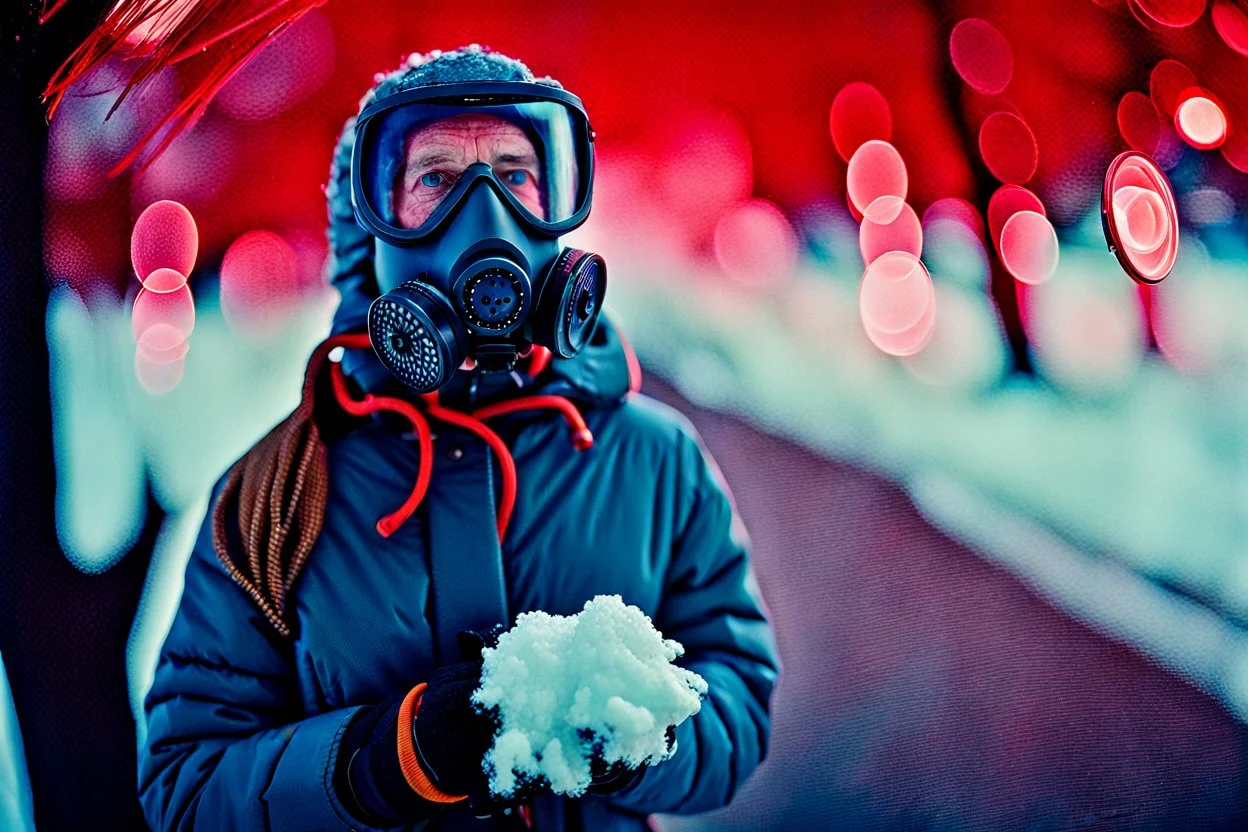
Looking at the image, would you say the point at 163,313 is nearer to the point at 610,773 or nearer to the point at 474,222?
the point at 474,222

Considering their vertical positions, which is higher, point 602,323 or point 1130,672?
point 602,323

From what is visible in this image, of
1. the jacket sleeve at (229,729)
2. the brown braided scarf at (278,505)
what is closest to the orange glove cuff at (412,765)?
the jacket sleeve at (229,729)

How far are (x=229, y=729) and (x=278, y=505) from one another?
0.34m

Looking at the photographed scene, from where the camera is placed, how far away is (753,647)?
154 centimetres

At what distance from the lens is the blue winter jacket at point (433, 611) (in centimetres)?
138

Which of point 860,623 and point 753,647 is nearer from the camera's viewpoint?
point 753,647

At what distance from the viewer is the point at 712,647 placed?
1.53 m

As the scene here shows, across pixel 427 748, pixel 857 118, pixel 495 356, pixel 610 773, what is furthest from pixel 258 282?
pixel 857 118

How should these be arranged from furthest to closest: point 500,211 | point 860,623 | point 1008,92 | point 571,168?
point 1008,92 < point 860,623 < point 571,168 < point 500,211

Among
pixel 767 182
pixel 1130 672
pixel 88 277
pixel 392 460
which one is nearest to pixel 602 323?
pixel 392 460

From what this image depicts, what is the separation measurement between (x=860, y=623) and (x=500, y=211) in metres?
1.07

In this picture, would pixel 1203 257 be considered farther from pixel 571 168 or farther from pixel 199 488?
pixel 199 488

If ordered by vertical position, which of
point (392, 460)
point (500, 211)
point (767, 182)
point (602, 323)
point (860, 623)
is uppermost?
point (767, 182)

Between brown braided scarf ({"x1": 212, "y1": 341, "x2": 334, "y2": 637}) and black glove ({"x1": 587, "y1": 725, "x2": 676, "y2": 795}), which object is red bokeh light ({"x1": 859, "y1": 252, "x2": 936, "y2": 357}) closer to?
black glove ({"x1": 587, "y1": 725, "x2": 676, "y2": 795})
